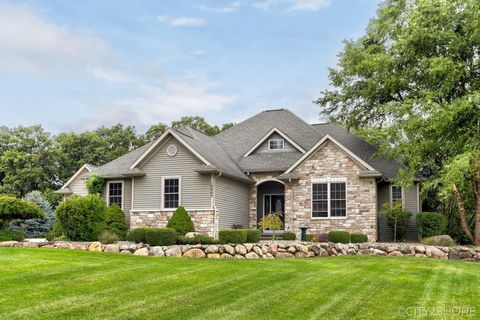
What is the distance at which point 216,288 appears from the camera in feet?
34.1

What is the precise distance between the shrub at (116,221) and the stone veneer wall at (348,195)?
7827 mm

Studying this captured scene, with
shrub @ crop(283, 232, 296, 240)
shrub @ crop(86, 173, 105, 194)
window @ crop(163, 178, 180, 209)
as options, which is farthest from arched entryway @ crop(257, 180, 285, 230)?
shrub @ crop(86, 173, 105, 194)

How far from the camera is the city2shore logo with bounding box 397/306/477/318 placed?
8477mm

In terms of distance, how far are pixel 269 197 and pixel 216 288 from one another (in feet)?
57.0

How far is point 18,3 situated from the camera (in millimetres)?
16188

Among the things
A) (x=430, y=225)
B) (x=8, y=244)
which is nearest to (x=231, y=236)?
(x=8, y=244)

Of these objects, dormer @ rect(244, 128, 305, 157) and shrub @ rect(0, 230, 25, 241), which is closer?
shrub @ rect(0, 230, 25, 241)

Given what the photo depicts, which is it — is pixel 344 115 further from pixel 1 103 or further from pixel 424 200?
pixel 1 103

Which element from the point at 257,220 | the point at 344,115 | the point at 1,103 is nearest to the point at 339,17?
the point at 344,115

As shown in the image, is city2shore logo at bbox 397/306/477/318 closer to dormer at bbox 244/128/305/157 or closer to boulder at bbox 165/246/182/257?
boulder at bbox 165/246/182/257

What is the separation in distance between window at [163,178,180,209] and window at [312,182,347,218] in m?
6.36

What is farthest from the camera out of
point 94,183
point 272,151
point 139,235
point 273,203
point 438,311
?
point 272,151

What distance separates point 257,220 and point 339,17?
1148cm

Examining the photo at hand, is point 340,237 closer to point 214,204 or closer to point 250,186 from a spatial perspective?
point 214,204
